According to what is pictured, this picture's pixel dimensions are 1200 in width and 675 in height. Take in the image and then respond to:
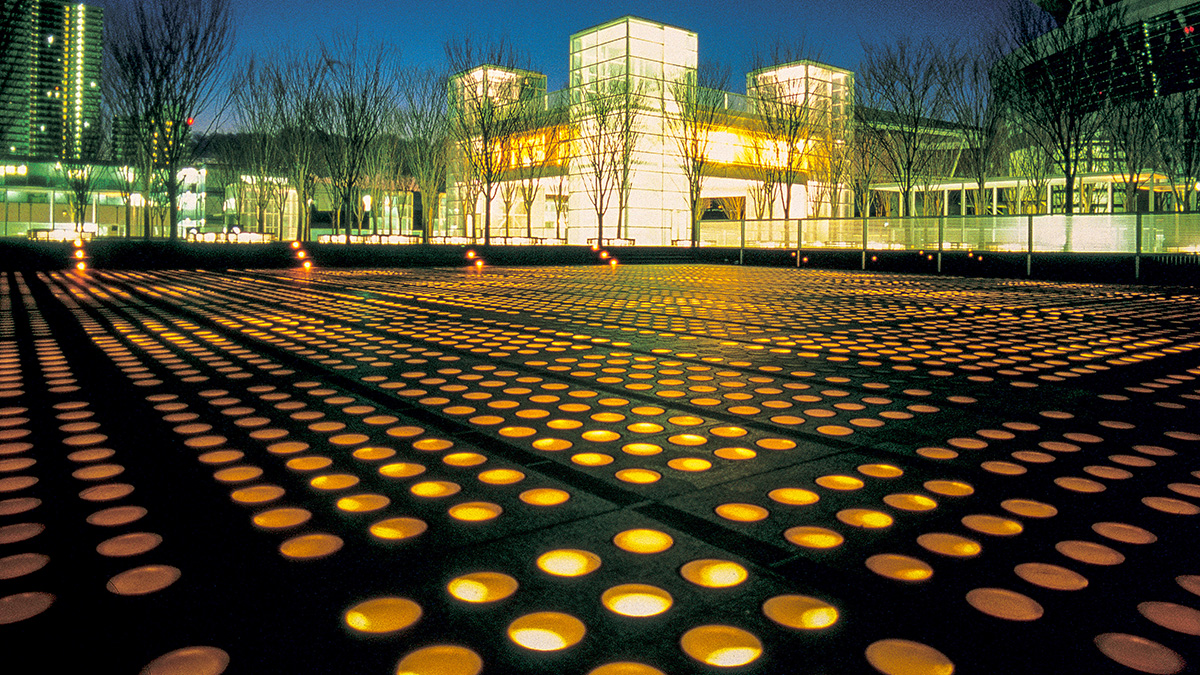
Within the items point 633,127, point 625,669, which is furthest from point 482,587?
point 633,127

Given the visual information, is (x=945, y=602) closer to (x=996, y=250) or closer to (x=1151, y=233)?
(x=1151, y=233)

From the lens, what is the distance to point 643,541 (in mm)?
1929

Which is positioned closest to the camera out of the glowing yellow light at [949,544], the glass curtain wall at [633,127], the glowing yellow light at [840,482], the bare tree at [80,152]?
the glowing yellow light at [949,544]

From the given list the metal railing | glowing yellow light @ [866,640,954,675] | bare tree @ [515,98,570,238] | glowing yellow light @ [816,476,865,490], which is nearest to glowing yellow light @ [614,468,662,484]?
glowing yellow light @ [816,476,865,490]

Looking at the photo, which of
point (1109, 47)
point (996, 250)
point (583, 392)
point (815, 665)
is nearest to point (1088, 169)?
point (1109, 47)

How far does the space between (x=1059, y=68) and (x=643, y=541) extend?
21748 mm

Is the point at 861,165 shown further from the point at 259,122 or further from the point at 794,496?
the point at 794,496

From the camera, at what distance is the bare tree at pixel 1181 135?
22312 millimetres

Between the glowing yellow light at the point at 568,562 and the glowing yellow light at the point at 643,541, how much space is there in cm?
11

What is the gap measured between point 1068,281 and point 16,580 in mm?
18662

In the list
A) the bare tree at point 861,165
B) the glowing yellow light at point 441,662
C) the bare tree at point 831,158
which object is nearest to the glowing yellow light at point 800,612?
the glowing yellow light at point 441,662

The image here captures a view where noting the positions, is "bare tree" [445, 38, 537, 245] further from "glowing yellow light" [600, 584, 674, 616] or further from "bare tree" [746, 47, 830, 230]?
"glowing yellow light" [600, 584, 674, 616]

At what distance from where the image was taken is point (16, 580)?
1675 millimetres

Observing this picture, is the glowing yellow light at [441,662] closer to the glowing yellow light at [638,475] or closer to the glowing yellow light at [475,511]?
the glowing yellow light at [475,511]
